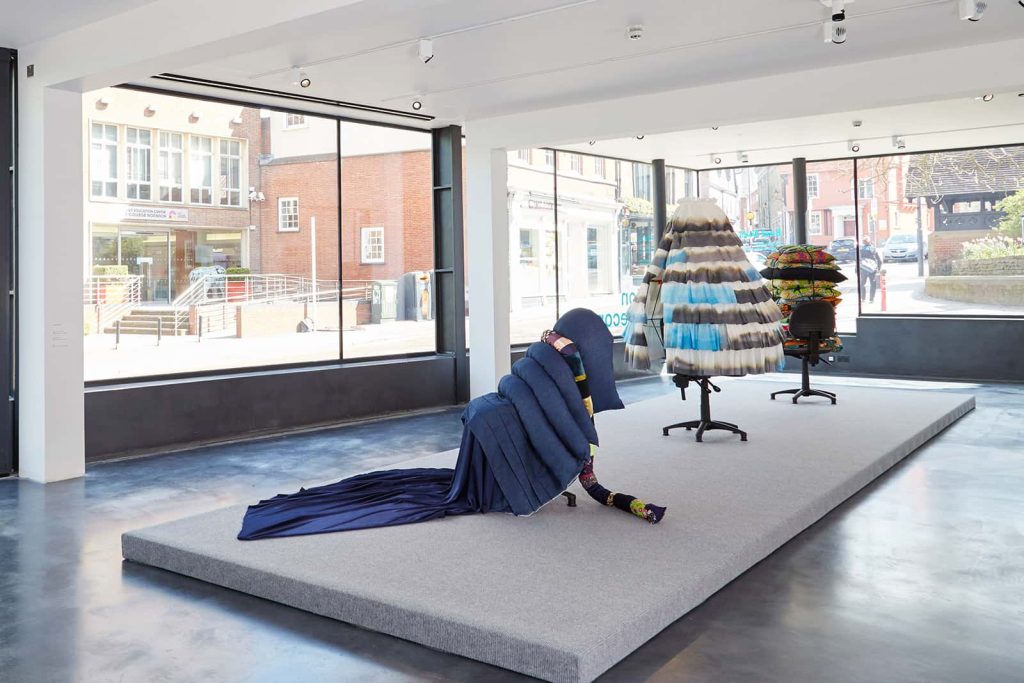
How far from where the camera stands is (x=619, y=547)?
4.14 m

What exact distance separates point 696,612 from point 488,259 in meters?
6.27

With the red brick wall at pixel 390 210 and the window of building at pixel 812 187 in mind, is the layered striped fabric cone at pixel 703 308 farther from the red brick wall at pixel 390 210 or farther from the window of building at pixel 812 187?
the window of building at pixel 812 187

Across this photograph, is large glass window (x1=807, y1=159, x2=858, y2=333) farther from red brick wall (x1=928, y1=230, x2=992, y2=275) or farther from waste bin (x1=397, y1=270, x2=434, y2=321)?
waste bin (x1=397, y1=270, x2=434, y2=321)

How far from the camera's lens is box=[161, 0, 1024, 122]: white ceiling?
5863mm

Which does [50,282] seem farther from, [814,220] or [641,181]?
[814,220]

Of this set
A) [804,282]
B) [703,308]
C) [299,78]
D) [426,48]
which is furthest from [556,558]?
[804,282]

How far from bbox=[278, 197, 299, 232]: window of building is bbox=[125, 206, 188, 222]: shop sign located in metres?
1.01

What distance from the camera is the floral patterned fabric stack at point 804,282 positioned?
8.55 meters

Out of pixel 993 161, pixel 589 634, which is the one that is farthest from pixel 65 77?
pixel 993 161

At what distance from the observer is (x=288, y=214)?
8.73 m

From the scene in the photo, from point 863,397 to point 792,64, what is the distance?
3.40m

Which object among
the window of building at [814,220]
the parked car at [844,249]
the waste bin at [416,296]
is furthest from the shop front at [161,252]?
the parked car at [844,249]

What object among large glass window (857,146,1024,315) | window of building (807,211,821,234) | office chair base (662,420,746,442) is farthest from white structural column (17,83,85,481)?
large glass window (857,146,1024,315)

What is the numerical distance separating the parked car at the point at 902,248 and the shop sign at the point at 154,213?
360 inches
